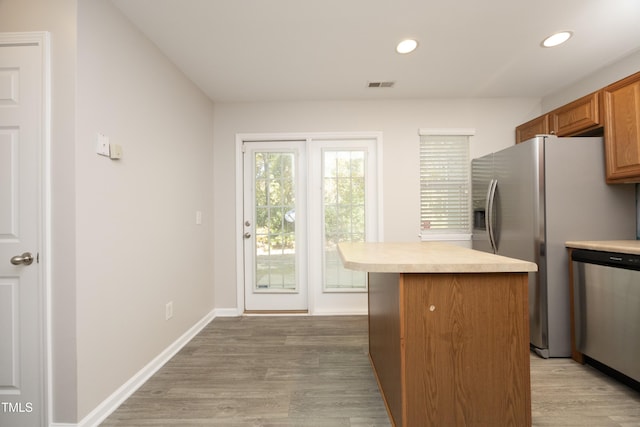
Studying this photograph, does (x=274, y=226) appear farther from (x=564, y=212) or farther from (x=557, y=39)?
(x=557, y=39)

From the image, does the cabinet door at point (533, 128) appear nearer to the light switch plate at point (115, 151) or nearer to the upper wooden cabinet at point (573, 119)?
the upper wooden cabinet at point (573, 119)

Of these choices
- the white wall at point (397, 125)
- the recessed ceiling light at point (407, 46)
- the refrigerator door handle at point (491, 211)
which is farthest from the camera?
the white wall at point (397, 125)

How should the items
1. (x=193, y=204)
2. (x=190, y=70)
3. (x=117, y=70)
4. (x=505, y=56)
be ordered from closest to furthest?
(x=117, y=70) < (x=505, y=56) < (x=190, y=70) < (x=193, y=204)

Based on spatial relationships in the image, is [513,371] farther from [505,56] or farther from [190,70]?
Answer: [190,70]

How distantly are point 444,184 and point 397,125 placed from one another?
2.85 feet

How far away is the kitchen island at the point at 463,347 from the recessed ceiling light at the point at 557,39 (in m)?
1.96

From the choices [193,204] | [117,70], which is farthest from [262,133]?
[117,70]

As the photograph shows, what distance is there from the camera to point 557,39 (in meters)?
2.08

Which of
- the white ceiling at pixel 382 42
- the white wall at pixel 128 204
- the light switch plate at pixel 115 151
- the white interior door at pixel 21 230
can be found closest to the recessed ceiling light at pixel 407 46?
the white ceiling at pixel 382 42

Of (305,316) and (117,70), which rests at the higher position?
(117,70)

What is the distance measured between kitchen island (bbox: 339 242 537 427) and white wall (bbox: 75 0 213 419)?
1.49 m

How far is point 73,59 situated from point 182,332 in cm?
214

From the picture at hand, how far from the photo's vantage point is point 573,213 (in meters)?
2.18

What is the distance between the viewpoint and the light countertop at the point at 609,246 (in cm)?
174
